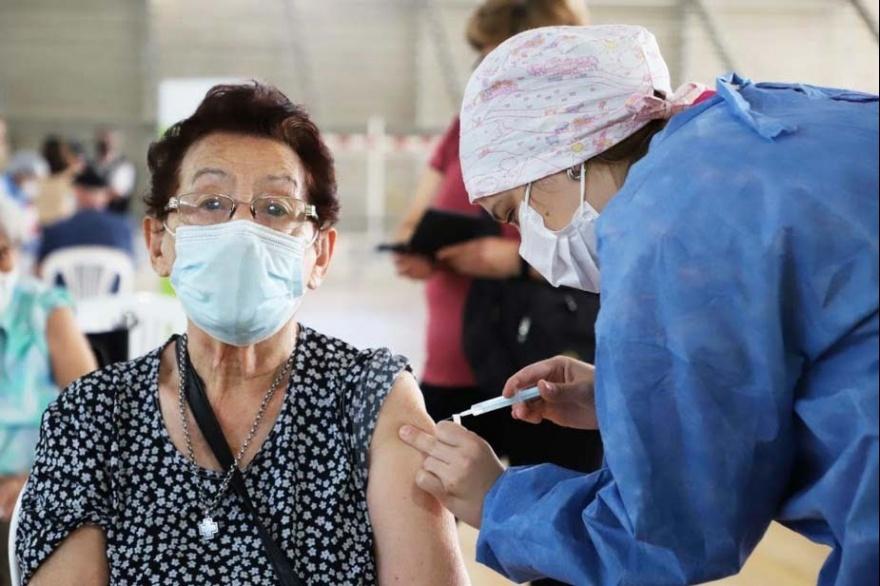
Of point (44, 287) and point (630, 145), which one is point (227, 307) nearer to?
point (630, 145)

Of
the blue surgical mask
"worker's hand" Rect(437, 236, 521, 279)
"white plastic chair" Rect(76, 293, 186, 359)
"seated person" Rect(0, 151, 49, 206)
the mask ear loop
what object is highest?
the mask ear loop

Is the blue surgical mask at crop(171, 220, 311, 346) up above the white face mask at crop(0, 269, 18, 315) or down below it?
above

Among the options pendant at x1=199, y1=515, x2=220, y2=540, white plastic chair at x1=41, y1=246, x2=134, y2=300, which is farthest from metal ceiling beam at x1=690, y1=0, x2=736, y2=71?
pendant at x1=199, y1=515, x2=220, y2=540

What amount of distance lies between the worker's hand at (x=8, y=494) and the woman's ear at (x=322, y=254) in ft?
3.49

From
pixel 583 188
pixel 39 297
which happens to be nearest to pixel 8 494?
pixel 39 297

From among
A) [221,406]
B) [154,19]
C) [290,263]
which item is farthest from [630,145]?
[154,19]

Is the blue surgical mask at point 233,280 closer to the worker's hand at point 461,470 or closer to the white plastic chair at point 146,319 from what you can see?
the worker's hand at point 461,470

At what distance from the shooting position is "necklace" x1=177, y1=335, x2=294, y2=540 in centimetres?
171

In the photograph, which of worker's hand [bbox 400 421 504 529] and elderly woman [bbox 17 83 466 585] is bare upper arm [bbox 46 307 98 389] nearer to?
elderly woman [bbox 17 83 466 585]

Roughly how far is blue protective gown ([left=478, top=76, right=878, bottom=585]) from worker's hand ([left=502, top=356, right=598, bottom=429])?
45cm

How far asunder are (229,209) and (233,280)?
122 millimetres

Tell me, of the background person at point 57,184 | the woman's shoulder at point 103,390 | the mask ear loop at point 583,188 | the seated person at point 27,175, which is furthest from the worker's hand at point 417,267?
the seated person at point 27,175

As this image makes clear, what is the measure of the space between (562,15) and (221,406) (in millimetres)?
1329

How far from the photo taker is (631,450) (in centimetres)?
117
